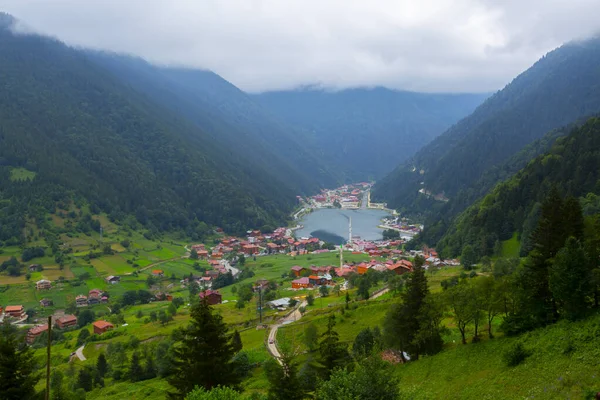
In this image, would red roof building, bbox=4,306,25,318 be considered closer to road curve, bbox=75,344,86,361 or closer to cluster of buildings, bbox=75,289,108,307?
cluster of buildings, bbox=75,289,108,307

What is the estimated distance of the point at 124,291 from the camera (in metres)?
108

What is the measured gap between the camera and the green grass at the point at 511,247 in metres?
79.8

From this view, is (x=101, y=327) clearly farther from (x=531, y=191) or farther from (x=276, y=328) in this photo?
(x=531, y=191)

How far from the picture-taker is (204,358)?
78.2 ft

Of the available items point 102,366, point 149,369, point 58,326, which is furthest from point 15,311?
point 149,369

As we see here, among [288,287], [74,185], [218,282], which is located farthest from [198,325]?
[74,185]

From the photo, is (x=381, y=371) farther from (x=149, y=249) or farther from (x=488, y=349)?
(x=149, y=249)

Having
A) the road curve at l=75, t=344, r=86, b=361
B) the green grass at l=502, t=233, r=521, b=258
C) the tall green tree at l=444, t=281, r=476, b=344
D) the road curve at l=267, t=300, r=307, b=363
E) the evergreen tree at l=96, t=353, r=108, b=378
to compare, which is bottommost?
the road curve at l=75, t=344, r=86, b=361

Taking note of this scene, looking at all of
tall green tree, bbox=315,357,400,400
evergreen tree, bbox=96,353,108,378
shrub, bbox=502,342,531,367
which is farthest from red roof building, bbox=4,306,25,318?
shrub, bbox=502,342,531,367

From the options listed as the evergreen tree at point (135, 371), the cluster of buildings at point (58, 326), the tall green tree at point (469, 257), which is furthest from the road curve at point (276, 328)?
the cluster of buildings at point (58, 326)

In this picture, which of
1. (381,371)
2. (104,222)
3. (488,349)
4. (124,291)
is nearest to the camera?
(381,371)

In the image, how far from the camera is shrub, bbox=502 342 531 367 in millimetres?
25703

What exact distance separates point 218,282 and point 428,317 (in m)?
86.8

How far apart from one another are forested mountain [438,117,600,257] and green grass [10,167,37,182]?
478 feet
